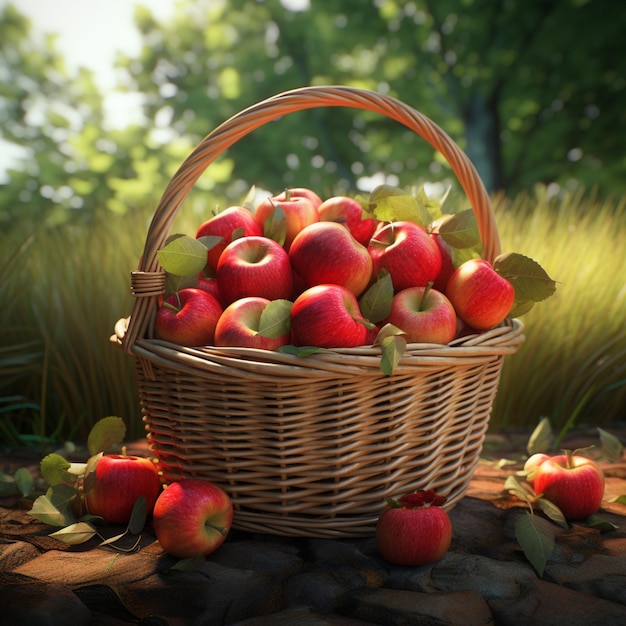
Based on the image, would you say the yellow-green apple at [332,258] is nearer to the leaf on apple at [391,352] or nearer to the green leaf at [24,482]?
the leaf on apple at [391,352]

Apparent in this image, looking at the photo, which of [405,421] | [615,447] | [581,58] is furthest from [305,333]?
[581,58]

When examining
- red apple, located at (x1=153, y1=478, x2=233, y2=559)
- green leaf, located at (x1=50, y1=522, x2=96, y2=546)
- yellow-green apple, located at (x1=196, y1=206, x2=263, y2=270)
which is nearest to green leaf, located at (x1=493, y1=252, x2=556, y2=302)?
yellow-green apple, located at (x1=196, y1=206, x2=263, y2=270)

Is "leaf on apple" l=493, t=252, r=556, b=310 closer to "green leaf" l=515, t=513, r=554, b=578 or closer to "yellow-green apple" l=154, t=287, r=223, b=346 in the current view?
"green leaf" l=515, t=513, r=554, b=578

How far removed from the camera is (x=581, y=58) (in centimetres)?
941

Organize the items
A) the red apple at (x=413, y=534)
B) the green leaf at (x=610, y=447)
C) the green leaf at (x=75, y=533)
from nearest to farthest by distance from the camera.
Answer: the red apple at (x=413, y=534) → the green leaf at (x=75, y=533) → the green leaf at (x=610, y=447)

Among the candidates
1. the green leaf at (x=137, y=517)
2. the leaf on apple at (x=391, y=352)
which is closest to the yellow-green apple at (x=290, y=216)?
the leaf on apple at (x=391, y=352)

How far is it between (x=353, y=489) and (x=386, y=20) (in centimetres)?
1053

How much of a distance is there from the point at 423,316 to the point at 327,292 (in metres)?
0.25

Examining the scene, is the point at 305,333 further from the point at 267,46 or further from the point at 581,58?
the point at 267,46

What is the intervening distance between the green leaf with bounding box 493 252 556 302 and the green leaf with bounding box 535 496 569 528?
1.75 feet

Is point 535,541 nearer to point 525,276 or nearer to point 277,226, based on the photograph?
point 525,276

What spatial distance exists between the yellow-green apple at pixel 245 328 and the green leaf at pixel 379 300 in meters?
0.20

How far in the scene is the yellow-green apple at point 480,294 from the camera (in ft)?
5.23

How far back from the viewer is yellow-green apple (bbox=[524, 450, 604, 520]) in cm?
168
